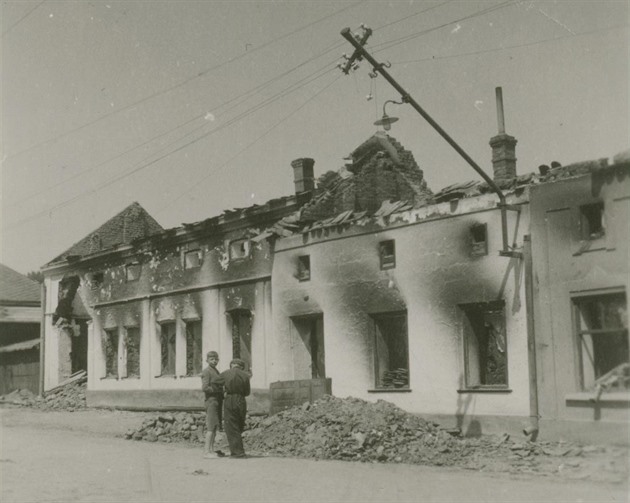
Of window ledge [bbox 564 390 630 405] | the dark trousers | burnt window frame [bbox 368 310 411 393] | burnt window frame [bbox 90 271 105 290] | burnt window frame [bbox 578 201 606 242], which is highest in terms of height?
burnt window frame [bbox 90 271 105 290]

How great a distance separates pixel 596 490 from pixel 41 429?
17491 mm

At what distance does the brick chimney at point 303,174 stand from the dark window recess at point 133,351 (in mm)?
7992

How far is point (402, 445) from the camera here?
14.9m

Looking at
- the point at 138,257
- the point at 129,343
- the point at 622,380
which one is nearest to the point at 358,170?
the point at 138,257

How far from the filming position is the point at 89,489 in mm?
11438

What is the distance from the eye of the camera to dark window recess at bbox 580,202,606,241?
47.2ft

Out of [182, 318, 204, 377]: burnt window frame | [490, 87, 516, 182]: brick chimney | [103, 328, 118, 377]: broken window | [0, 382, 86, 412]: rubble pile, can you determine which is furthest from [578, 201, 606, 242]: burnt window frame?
[0, 382, 86, 412]: rubble pile

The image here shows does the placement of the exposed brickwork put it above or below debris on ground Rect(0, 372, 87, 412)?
above

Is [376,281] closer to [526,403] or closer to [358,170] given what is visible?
[526,403]

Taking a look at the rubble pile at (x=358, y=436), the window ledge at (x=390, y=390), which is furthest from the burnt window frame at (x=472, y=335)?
the window ledge at (x=390, y=390)

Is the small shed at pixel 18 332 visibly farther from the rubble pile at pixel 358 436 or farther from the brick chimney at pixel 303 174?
the rubble pile at pixel 358 436

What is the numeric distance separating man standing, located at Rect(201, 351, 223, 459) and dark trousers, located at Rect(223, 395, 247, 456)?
382 mm

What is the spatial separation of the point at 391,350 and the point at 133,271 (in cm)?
1327

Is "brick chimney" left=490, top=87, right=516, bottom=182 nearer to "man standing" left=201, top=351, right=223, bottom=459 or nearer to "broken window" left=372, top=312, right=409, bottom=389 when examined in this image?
"broken window" left=372, top=312, right=409, bottom=389
